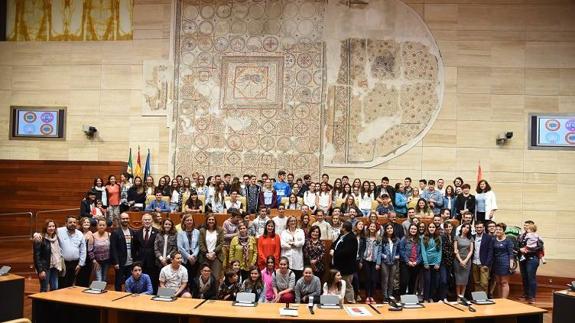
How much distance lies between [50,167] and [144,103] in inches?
→ 116

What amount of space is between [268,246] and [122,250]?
2.20 meters

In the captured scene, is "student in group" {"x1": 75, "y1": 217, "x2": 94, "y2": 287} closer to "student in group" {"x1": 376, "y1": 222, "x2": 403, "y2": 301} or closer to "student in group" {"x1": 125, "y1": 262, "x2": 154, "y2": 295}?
"student in group" {"x1": 125, "y1": 262, "x2": 154, "y2": 295}

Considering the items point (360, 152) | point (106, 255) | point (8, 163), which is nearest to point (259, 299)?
point (106, 255)

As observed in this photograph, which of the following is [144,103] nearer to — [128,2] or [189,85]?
[189,85]

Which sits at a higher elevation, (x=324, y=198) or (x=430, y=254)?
(x=324, y=198)

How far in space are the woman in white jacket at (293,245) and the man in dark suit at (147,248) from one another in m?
1.97

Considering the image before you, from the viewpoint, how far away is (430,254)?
8.43 meters

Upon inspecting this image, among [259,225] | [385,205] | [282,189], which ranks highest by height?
[282,189]

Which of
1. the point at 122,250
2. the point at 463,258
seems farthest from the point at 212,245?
the point at 463,258

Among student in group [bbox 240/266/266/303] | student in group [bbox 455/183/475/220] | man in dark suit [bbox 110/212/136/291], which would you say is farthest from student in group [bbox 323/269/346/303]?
student in group [bbox 455/183/475/220]

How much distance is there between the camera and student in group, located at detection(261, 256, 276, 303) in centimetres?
748

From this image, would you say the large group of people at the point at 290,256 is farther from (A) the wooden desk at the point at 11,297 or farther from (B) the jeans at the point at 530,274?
(A) the wooden desk at the point at 11,297

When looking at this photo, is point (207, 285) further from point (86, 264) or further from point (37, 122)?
point (37, 122)

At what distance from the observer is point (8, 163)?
14242mm
